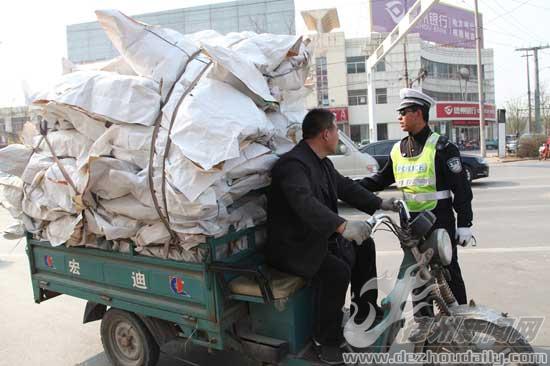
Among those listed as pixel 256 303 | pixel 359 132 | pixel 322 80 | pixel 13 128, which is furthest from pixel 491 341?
pixel 322 80

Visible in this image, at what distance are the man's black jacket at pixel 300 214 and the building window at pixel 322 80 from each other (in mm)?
39631

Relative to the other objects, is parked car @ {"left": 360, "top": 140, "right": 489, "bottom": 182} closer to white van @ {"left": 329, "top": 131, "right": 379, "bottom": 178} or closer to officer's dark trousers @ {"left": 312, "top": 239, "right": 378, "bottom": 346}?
white van @ {"left": 329, "top": 131, "right": 379, "bottom": 178}

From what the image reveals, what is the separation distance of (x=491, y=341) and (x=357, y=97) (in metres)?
41.4

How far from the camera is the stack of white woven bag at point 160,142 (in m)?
2.56

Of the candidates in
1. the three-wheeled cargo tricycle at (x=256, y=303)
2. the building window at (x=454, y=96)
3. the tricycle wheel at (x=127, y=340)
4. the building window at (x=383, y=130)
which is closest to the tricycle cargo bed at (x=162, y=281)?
the three-wheeled cargo tricycle at (x=256, y=303)

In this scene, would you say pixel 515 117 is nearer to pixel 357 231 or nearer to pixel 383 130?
pixel 383 130

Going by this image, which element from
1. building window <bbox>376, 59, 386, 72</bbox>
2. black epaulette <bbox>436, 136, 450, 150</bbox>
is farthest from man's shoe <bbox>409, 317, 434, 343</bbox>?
building window <bbox>376, 59, 386, 72</bbox>

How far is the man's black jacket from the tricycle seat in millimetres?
53

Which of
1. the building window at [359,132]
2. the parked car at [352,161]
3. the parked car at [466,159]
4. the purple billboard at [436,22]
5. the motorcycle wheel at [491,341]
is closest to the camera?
the motorcycle wheel at [491,341]

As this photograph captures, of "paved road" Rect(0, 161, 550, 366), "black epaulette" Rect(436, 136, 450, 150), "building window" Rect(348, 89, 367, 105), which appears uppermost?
"building window" Rect(348, 89, 367, 105)

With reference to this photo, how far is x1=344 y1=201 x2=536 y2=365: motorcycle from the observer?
2.51 meters

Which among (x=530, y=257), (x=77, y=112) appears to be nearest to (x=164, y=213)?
(x=77, y=112)

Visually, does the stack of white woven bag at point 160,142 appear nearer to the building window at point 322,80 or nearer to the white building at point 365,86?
the white building at point 365,86

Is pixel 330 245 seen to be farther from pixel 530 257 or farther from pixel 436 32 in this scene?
pixel 436 32
